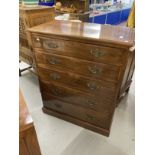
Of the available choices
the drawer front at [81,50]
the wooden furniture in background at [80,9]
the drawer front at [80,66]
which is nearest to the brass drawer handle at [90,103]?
the drawer front at [80,66]

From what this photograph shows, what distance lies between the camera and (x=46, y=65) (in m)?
1.52

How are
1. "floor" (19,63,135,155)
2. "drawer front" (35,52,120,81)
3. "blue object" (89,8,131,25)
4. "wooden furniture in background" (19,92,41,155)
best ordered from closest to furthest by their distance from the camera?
"wooden furniture in background" (19,92,41,155) → "drawer front" (35,52,120,81) → "floor" (19,63,135,155) → "blue object" (89,8,131,25)

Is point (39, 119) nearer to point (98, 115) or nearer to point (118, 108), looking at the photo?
point (98, 115)

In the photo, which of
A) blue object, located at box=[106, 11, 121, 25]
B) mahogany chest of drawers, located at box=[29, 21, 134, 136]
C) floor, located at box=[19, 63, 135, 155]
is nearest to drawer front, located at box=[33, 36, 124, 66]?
mahogany chest of drawers, located at box=[29, 21, 134, 136]

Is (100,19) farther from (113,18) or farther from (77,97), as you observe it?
(77,97)

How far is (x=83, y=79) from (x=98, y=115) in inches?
17.2

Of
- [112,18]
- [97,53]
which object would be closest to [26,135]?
[97,53]

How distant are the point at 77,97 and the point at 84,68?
36 centimetres

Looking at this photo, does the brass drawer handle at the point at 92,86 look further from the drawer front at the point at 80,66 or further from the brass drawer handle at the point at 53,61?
the brass drawer handle at the point at 53,61

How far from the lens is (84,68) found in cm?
132

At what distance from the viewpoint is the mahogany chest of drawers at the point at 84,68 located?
45.8 inches

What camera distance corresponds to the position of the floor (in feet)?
4.83

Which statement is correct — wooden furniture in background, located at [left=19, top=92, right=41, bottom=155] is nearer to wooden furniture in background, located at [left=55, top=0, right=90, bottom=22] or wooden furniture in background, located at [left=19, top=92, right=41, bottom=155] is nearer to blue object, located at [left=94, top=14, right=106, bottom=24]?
wooden furniture in background, located at [left=55, top=0, right=90, bottom=22]
